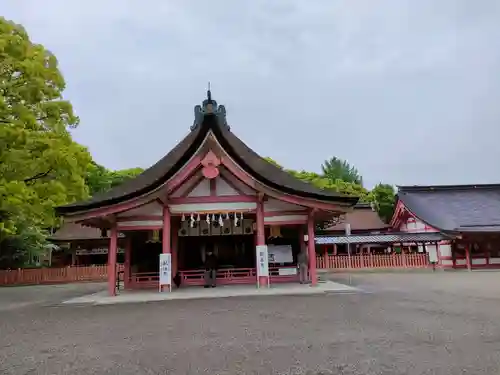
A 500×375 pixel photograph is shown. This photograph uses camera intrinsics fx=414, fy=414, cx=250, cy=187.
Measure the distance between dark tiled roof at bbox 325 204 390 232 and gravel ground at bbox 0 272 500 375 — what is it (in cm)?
2348

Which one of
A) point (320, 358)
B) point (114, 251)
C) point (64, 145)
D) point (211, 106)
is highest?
point (211, 106)

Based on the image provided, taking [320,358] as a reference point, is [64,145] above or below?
above

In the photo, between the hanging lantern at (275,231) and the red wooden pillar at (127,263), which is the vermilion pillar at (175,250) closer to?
the red wooden pillar at (127,263)

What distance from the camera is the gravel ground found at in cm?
471

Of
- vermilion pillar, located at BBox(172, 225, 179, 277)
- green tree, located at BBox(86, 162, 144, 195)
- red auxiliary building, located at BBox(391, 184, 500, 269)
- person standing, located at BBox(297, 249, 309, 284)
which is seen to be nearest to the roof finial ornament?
vermilion pillar, located at BBox(172, 225, 179, 277)

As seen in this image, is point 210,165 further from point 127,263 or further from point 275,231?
point 127,263

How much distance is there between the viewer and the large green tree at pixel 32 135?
12766 millimetres

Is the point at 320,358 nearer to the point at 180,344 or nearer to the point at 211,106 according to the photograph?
the point at 180,344

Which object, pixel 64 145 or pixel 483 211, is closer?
pixel 64 145

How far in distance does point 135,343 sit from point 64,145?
9849 mm

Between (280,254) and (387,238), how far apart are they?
43.4 ft

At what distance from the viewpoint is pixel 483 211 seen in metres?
29.3

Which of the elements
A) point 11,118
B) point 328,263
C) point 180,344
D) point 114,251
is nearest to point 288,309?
point 180,344

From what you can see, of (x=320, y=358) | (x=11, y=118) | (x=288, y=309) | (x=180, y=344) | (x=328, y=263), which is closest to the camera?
(x=320, y=358)
